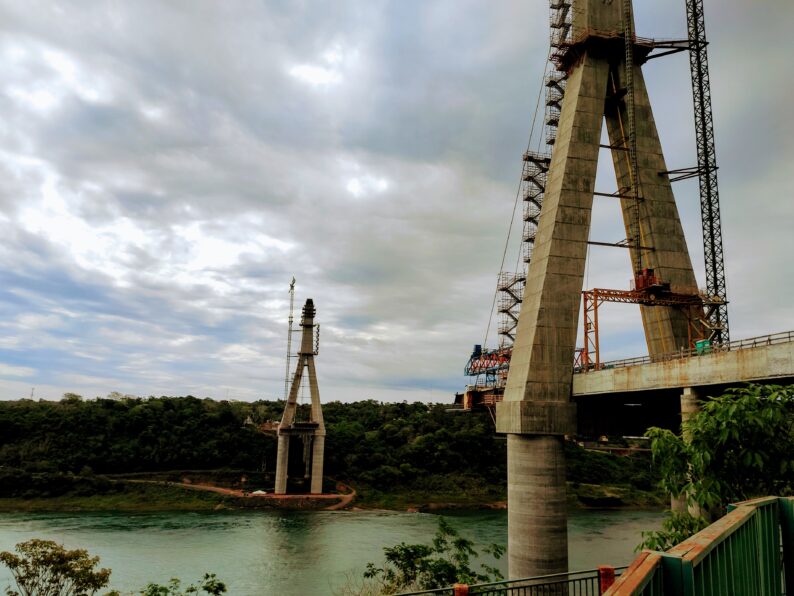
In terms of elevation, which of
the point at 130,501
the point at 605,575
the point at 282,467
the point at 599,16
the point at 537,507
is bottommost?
the point at 130,501

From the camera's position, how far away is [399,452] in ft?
275

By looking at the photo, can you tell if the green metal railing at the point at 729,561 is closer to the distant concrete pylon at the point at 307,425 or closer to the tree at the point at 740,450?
the tree at the point at 740,450

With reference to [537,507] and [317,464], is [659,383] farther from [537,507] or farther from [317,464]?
[317,464]

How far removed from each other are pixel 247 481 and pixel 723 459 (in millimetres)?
70553

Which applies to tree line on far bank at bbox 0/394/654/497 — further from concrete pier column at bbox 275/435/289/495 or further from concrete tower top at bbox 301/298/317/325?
concrete tower top at bbox 301/298/317/325

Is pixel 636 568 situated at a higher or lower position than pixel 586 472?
higher

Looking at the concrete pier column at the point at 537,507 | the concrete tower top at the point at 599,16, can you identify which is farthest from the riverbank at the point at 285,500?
the concrete tower top at the point at 599,16

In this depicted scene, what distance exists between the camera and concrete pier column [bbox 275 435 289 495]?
225 ft

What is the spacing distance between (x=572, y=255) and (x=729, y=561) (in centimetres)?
2553

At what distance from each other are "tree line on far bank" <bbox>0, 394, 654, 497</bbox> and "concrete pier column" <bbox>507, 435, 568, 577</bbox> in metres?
51.6

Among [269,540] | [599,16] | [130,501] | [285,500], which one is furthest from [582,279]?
[130,501]

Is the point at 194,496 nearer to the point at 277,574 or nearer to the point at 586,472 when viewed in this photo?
the point at 277,574

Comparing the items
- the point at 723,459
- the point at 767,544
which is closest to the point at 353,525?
the point at 723,459

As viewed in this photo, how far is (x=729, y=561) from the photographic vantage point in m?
4.47
